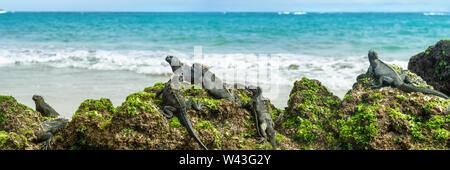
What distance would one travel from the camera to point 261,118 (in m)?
4.42

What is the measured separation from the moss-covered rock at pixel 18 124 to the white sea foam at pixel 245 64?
26.4 feet

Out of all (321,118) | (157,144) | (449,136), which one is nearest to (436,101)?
(449,136)

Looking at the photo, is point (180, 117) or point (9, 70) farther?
point (9, 70)

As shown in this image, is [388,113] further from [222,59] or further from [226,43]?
[226,43]

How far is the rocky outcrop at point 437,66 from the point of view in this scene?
21.8ft

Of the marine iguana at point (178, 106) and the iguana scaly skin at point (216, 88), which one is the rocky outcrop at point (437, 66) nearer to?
the iguana scaly skin at point (216, 88)

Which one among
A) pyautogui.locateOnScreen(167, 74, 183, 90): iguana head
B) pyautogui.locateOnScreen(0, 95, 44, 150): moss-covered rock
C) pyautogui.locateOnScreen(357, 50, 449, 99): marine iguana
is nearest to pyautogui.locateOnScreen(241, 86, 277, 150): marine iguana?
pyautogui.locateOnScreen(167, 74, 183, 90): iguana head

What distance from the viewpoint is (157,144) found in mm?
3727

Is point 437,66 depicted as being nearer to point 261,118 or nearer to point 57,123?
point 261,118

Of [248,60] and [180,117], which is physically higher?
[180,117]

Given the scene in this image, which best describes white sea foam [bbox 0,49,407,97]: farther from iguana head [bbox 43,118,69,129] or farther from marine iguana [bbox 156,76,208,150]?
iguana head [bbox 43,118,69,129]

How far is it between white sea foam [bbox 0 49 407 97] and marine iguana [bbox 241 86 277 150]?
6.65m

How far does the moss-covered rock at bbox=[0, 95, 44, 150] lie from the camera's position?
158 inches
